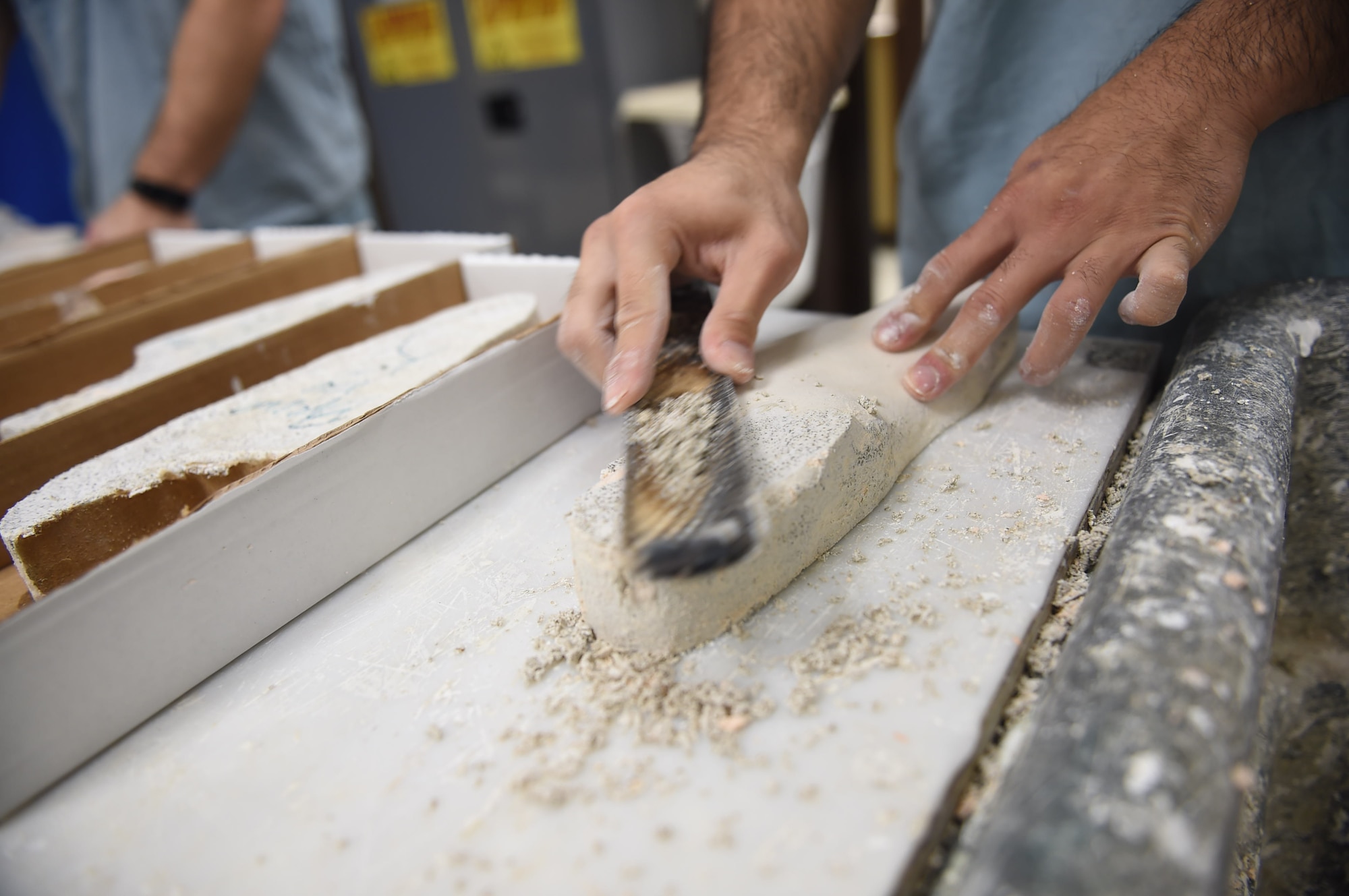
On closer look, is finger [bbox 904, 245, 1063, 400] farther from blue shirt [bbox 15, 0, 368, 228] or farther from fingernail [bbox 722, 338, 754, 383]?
blue shirt [bbox 15, 0, 368, 228]

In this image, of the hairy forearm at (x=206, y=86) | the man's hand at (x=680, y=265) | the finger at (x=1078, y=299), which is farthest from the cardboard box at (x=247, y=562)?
the hairy forearm at (x=206, y=86)

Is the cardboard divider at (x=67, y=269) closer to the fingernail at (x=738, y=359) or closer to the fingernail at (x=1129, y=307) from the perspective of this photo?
the fingernail at (x=738, y=359)

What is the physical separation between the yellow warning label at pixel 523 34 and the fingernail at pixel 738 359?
6.62ft

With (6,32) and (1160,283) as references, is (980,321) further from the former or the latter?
(6,32)

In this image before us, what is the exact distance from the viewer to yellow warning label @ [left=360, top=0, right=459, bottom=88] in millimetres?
2721

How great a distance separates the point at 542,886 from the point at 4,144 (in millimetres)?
3608

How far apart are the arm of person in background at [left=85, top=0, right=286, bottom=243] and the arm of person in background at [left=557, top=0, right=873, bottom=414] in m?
1.43

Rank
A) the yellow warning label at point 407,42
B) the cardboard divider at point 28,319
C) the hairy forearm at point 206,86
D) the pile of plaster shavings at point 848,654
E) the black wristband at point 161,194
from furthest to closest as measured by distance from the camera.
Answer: the yellow warning label at point 407,42, the black wristband at point 161,194, the hairy forearm at point 206,86, the cardboard divider at point 28,319, the pile of plaster shavings at point 848,654

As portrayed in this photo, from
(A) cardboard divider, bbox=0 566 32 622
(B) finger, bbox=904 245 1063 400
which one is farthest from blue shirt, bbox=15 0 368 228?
(B) finger, bbox=904 245 1063 400

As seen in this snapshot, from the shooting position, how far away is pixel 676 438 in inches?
29.6

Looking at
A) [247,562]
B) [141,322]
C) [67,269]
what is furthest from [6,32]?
[247,562]

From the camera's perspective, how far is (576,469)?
3.35 ft

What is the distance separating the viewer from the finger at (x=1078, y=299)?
0.87 meters

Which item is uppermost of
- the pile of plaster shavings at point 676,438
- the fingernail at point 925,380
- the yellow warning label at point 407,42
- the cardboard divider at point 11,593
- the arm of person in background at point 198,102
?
the yellow warning label at point 407,42
